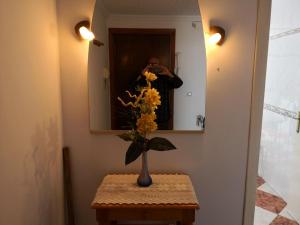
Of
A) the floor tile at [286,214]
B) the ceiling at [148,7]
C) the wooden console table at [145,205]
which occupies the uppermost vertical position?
the ceiling at [148,7]

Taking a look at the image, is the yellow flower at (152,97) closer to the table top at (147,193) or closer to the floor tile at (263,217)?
the table top at (147,193)

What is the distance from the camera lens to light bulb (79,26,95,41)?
5.03 ft

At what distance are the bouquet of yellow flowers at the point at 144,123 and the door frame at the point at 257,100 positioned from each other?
64 centimetres

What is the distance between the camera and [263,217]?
2352 millimetres

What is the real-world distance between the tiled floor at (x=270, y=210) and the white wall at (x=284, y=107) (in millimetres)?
65

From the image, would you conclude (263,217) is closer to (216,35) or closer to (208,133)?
(208,133)

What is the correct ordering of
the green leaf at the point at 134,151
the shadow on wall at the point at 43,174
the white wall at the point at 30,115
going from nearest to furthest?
the white wall at the point at 30,115
the shadow on wall at the point at 43,174
the green leaf at the point at 134,151

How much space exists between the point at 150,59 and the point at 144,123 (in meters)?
0.48

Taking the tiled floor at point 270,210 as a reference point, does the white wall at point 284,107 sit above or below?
above

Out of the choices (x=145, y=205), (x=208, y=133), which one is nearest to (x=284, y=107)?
(x=208, y=133)

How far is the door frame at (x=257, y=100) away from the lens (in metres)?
1.55

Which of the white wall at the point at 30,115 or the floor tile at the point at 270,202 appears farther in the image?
the floor tile at the point at 270,202

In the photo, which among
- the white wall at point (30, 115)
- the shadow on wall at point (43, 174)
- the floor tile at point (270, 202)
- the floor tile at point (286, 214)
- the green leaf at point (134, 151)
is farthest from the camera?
the floor tile at point (270, 202)

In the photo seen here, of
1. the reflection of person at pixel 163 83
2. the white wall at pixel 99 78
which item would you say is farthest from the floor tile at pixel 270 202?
the white wall at pixel 99 78
